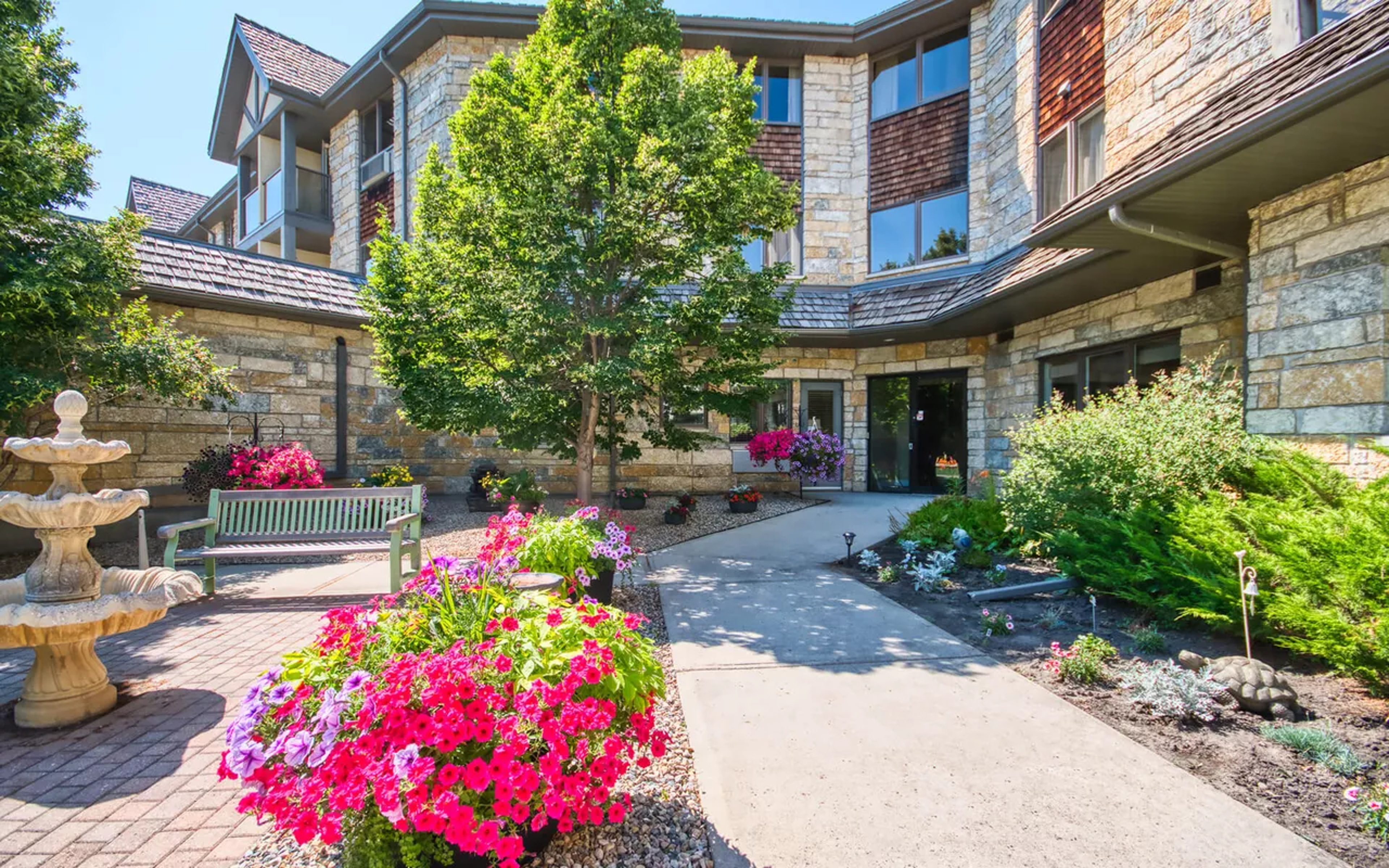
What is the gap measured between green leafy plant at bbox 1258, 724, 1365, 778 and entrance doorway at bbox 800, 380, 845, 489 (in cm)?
960

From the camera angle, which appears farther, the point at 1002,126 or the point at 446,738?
the point at 1002,126

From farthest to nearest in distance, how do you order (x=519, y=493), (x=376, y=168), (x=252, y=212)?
(x=252, y=212) < (x=376, y=168) < (x=519, y=493)

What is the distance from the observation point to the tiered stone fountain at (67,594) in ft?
9.84

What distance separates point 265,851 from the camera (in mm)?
2123

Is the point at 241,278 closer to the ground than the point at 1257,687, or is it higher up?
higher up

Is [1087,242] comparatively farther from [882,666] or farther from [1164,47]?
[882,666]

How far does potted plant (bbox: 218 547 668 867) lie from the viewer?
→ 65.1 inches

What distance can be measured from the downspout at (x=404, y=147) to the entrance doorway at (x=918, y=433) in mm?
10439

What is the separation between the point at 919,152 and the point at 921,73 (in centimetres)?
160

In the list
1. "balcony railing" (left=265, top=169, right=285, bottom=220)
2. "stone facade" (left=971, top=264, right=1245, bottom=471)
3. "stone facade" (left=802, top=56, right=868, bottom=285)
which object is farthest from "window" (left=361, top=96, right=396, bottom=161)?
"stone facade" (left=971, top=264, right=1245, bottom=471)

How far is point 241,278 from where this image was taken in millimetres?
8375

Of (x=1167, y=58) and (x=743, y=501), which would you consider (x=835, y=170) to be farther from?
(x=743, y=501)

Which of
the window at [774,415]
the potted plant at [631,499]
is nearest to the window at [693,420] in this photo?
the window at [774,415]

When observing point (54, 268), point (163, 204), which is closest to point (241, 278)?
point (54, 268)
